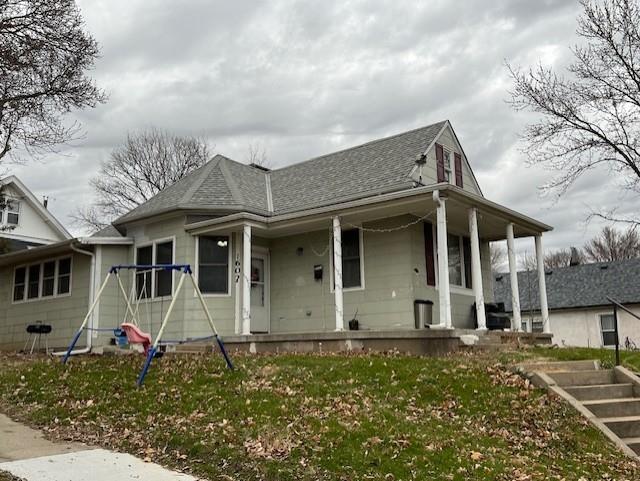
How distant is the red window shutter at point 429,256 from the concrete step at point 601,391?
527 centimetres

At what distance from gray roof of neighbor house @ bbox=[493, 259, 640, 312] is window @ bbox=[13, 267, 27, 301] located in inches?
696

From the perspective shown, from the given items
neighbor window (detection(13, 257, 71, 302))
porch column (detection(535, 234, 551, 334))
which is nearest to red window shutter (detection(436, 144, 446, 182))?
porch column (detection(535, 234, 551, 334))

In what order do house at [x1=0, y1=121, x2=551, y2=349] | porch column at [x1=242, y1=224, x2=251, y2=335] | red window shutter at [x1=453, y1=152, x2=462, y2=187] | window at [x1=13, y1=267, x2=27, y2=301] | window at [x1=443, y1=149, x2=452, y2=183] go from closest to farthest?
house at [x1=0, y1=121, x2=551, y2=349] < porch column at [x1=242, y1=224, x2=251, y2=335] < window at [x1=443, y1=149, x2=452, y2=183] < red window shutter at [x1=453, y1=152, x2=462, y2=187] < window at [x1=13, y1=267, x2=27, y2=301]

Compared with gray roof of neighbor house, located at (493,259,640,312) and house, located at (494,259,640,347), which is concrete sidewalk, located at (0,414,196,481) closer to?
house, located at (494,259,640,347)

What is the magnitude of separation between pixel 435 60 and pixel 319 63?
3.21m

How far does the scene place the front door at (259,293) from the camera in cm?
1523

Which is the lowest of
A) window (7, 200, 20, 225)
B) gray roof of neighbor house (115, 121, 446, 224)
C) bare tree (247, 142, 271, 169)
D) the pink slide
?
the pink slide

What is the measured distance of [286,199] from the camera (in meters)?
16.7

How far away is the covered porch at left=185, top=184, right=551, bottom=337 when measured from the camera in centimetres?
1298

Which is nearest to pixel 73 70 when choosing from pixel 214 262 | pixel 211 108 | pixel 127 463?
pixel 214 262

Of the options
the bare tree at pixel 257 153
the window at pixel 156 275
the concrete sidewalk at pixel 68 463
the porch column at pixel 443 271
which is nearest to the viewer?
the concrete sidewalk at pixel 68 463

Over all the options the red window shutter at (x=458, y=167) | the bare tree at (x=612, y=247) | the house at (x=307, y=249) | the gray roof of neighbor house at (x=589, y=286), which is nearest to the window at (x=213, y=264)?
the house at (x=307, y=249)

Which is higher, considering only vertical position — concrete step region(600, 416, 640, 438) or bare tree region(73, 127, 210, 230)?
bare tree region(73, 127, 210, 230)

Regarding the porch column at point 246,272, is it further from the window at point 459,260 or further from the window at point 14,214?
the window at point 14,214
